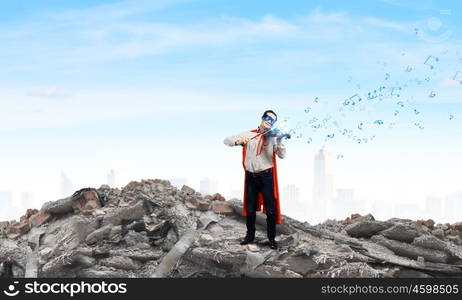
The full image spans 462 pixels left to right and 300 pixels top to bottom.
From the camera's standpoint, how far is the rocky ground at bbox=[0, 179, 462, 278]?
10336 millimetres

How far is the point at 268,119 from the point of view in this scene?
10188 mm

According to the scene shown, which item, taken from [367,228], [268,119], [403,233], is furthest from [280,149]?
[403,233]

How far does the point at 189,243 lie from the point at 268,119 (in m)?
2.77

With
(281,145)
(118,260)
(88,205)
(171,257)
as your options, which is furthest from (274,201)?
(88,205)

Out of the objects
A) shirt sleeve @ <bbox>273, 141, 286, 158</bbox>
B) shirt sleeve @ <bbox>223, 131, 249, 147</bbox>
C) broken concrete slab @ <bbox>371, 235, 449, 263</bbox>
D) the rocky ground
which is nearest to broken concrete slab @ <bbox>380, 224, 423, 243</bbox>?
the rocky ground

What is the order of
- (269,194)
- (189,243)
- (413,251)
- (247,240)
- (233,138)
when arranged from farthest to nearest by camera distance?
(413,251), (189,243), (247,240), (233,138), (269,194)

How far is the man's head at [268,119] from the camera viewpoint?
33.4 ft

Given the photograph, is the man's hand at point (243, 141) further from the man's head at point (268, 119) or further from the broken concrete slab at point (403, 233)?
the broken concrete slab at point (403, 233)

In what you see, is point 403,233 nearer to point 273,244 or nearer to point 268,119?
point 273,244

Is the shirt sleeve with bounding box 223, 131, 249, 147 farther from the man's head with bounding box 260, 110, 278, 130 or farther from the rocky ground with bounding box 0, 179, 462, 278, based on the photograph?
the rocky ground with bounding box 0, 179, 462, 278

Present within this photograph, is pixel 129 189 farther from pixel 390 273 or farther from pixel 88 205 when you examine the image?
pixel 390 273

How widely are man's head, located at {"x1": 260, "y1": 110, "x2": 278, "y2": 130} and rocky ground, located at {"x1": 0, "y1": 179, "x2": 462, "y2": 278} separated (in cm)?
215

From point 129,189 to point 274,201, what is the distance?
14.6 feet

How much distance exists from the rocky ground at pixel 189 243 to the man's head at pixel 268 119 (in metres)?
2.15
